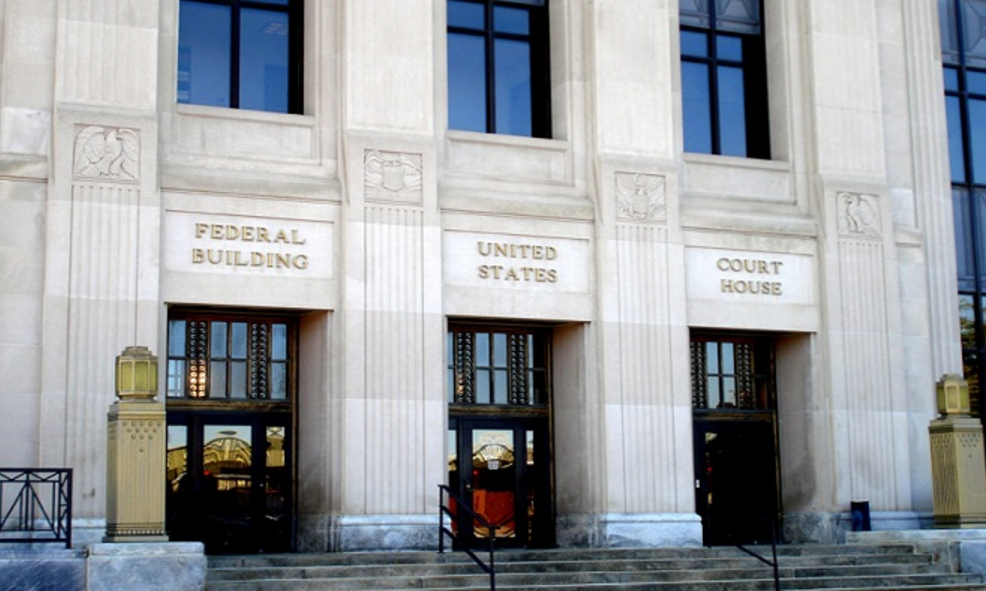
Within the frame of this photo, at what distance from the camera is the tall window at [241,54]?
23.5 metres

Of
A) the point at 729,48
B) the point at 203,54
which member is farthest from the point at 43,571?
the point at 729,48

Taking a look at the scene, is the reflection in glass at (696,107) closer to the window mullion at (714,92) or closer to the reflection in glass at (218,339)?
the window mullion at (714,92)

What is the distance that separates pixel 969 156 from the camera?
94.8ft

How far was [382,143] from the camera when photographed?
23141mm

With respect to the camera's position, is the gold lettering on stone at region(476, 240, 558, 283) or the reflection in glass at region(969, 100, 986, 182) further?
the reflection in glass at region(969, 100, 986, 182)

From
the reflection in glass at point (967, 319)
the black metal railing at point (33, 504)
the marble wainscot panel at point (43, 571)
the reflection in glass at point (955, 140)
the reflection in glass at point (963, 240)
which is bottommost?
the marble wainscot panel at point (43, 571)

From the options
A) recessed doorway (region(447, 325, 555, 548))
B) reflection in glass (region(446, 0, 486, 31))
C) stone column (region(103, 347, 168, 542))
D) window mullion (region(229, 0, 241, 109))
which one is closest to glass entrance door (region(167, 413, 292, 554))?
recessed doorway (region(447, 325, 555, 548))

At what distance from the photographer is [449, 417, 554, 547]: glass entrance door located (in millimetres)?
24703

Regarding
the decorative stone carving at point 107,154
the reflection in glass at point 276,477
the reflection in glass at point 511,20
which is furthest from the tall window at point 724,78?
the decorative stone carving at point 107,154

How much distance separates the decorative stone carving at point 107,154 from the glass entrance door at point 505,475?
6.70m

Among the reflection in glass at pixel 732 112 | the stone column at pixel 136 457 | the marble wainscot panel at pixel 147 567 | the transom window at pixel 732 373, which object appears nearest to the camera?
the marble wainscot panel at pixel 147 567

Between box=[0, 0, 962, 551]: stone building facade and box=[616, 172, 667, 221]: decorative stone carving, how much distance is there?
0.16 feet

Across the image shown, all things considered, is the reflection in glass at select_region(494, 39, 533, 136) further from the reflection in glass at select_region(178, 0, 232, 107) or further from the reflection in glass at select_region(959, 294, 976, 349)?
the reflection in glass at select_region(959, 294, 976, 349)

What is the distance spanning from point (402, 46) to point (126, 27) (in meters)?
4.22
